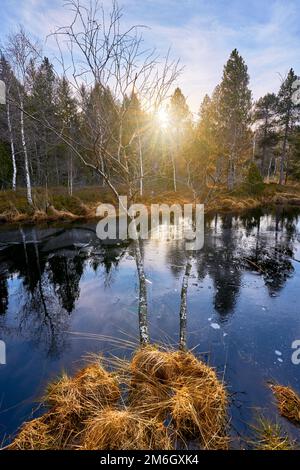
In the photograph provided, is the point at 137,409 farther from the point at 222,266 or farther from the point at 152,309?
the point at 222,266

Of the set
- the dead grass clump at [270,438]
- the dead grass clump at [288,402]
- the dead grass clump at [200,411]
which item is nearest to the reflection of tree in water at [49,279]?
the dead grass clump at [200,411]

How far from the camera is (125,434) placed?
304 cm

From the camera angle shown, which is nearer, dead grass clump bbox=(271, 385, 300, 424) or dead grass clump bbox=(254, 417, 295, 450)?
dead grass clump bbox=(254, 417, 295, 450)

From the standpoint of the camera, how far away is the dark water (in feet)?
15.0

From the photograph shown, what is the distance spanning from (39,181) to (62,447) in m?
25.9

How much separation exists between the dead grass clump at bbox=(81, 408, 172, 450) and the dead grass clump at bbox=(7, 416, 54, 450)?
1.55 ft

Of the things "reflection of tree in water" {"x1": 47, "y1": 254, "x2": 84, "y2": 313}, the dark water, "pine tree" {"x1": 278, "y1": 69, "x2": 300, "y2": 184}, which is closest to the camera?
the dark water

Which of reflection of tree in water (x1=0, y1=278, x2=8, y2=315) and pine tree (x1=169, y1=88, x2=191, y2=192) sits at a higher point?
pine tree (x1=169, y1=88, x2=191, y2=192)

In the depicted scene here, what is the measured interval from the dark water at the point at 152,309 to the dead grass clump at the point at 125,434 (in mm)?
1107

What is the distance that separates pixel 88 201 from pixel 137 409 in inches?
717

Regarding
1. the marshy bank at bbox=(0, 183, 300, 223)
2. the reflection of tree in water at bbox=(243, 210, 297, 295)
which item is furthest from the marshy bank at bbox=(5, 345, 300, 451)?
the marshy bank at bbox=(0, 183, 300, 223)

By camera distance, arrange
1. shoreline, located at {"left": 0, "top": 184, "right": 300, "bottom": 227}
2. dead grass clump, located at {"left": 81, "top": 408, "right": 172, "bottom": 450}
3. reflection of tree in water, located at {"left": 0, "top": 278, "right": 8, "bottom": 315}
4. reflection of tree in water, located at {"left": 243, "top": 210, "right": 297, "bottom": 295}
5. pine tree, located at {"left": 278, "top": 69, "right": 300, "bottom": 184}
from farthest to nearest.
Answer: pine tree, located at {"left": 278, "top": 69, "right": 300, "bottom": 184}, shoreline, located at {"left": 0, "top": 184, "right": 300, "bottom": 227}, reflection of tree in water, located at {"left": 243, "top": 210, "right": 297, "bottom": 295}, reflection of tree in water, located at {"left": 0, "top": 278, "right": 8, "bottom": 315}, dead grass clump, located at {"left": 81, "top": 408, "right": 172, "bottom": 450}

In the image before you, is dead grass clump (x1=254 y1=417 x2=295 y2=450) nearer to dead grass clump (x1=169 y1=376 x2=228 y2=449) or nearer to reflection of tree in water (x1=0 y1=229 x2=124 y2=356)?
dead grass clump (x1=169 y1=376 x2=228 y2=449)

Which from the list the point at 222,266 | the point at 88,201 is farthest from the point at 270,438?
the point at 88,201
